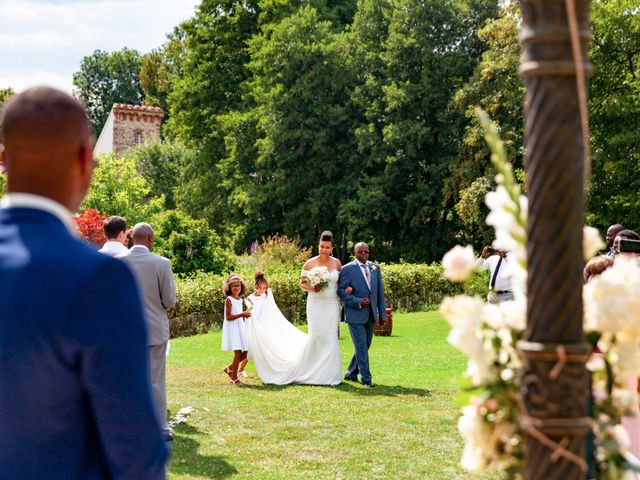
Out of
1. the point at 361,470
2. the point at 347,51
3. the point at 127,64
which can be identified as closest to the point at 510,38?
the point at 347,51

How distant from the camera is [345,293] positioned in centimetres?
1480

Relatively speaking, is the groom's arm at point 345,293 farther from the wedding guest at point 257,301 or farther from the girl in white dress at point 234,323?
the girl in white dress at point 234,323

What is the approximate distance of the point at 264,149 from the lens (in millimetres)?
46375

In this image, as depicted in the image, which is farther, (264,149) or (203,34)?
(203,34)

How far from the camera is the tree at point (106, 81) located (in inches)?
3361

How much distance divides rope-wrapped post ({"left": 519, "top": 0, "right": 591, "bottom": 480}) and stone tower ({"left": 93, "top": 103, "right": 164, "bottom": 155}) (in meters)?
66.3

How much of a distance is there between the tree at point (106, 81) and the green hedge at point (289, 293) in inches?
2195

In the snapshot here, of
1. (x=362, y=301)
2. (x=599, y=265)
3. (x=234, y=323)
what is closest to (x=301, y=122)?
(x=234, y=323)

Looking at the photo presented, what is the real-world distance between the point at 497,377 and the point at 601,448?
364mm

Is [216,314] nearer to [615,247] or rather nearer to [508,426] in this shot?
[615,247]

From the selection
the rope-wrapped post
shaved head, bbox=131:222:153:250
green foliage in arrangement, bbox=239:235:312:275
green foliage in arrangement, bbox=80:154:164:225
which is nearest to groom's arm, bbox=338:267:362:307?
shaved head, bbox=131:222:153:250

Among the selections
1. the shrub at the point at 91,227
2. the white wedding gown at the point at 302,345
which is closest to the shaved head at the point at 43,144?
the shrub at the point at 91,227

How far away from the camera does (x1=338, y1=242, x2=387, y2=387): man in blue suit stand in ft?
48.2

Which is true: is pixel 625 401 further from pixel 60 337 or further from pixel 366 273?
pixel 366 273
